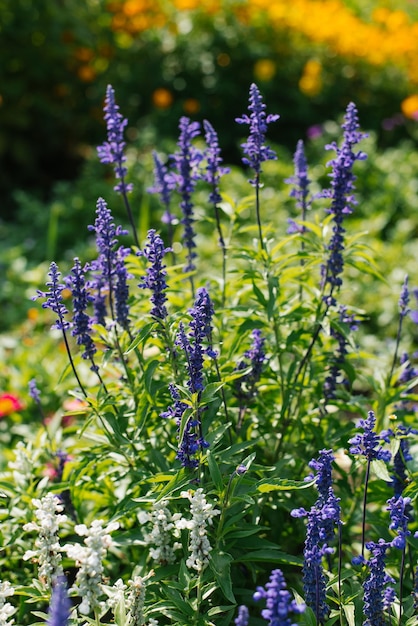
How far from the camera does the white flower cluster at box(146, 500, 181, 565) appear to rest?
2521 millimetres

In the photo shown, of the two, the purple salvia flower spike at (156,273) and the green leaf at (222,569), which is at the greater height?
the purple salvia flower spike at (156,273)

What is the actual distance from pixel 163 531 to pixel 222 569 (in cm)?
27

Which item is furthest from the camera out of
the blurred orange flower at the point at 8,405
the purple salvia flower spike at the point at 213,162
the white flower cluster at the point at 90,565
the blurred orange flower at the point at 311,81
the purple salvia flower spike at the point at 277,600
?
the blurred orange flower at the point at 311,81

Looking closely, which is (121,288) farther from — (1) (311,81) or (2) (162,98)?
(1) (311,81)

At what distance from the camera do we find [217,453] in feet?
8.25

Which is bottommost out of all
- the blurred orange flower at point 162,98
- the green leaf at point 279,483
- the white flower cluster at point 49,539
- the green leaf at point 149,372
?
the white flower cluster at point 49,539

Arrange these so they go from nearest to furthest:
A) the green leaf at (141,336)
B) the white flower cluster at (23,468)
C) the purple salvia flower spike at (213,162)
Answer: the green leaf at (141,336)
the purple salvia flower spike at (213,162)
the white flower cluster at (23,468)

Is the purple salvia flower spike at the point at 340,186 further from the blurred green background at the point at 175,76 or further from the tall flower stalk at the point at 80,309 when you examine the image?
the blurred green background at the point at 175,76

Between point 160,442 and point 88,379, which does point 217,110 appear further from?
point 160,442

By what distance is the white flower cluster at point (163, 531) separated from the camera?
2521mm

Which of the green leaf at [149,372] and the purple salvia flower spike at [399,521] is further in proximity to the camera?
the green leaf at [149,372]

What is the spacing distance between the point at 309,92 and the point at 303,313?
6.81 meters

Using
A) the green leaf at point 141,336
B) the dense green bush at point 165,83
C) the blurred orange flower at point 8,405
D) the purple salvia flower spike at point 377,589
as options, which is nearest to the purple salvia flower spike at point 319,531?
the purple salvia flower spike at point 377,589

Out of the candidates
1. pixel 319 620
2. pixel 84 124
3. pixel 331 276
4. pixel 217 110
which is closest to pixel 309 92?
pixel 217 110
